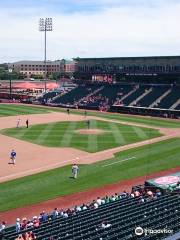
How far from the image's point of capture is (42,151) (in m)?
37.3

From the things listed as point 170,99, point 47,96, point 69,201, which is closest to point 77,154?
point 69,201

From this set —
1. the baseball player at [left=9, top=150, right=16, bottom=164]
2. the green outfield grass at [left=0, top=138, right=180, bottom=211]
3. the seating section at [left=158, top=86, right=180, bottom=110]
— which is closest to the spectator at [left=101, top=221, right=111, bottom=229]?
the green outfield grass at [left=0, top=138, right=180, bottom=211]

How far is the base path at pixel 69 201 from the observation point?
911 inches

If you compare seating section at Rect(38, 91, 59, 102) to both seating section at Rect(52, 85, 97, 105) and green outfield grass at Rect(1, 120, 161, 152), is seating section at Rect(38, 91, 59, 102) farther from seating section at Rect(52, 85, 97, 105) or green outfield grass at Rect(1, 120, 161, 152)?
green outfield grass at Rect(1, 120, 161, 152)

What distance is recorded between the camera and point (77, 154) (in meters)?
36.3

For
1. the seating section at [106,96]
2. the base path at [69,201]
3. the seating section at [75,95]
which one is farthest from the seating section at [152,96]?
the base path at [69,201]

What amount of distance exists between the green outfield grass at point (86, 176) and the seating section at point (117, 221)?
5.78 m

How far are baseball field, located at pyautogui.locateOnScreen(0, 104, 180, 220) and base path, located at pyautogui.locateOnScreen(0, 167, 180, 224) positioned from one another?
0.53 metres

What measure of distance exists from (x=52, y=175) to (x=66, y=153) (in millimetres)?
6617

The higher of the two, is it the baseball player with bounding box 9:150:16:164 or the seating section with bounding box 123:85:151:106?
the seating section with bounding box 123:85:151:106

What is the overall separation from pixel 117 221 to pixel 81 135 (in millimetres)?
27539

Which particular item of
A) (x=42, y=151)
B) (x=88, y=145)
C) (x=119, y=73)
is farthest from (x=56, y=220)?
(x=119, y=73)

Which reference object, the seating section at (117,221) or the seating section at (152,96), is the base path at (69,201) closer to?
the seating section at (117,221)

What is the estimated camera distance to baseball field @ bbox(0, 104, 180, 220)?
27.7 metres
